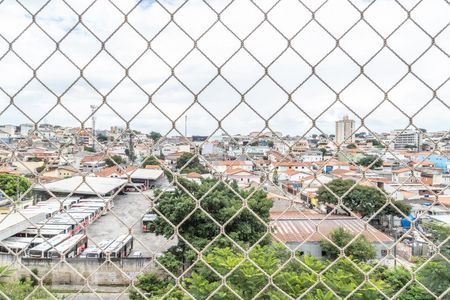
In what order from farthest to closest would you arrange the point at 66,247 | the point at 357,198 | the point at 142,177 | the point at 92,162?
the point at 357,198 → the point at 66,247 → the point at 142,177 → the point at 92,162

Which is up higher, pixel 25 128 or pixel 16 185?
pixel 25 128

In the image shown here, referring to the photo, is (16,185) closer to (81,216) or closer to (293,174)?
(81,216)

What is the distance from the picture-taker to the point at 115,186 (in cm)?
79

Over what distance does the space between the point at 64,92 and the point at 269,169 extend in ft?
1.18

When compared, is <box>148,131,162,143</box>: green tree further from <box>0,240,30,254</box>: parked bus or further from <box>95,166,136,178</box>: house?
<box>0,240,30,254</box>: parked bus

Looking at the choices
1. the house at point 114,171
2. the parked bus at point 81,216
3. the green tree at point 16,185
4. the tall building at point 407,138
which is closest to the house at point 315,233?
the tall building at point 407,138

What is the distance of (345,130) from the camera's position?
709mm

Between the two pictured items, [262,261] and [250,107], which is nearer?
[250,107]

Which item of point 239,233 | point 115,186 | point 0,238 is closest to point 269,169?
point 115,186

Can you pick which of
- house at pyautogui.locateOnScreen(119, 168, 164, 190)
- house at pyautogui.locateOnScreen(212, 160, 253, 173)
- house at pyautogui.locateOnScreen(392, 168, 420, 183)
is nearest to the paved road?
house at pyautogui.locateOnScreen(119, 168, 164, 190)

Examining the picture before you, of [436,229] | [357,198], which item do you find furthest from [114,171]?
[357,198]

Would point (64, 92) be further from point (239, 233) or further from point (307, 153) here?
point (239, 233)

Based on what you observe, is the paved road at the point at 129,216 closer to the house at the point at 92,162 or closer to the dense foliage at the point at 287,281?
the house at the point at 92,162

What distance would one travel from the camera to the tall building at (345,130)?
688 millimetres
